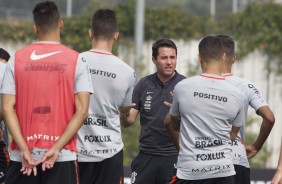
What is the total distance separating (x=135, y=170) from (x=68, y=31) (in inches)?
347

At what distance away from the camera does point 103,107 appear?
8.09 metres

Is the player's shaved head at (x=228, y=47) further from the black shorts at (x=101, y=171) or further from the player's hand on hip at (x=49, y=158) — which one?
the player's hand on hip at (x=49, y=158)

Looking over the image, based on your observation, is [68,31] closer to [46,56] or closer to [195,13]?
[195,13]

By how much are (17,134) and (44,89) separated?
0.44 m

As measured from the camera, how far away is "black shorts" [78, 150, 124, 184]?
820cm

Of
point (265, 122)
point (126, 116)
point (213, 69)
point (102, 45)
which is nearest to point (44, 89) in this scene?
point (102, 45)

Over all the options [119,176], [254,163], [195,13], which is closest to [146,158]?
[119,176]

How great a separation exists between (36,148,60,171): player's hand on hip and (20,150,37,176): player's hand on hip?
6cm

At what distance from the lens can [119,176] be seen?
27.6ft

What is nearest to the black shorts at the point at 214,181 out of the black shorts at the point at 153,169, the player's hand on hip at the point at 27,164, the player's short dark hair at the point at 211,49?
the player's short dark hair at the point at 211,49

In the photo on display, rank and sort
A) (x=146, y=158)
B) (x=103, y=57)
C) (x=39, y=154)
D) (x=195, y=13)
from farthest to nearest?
(x=195, y=13) → (x=146, y=158) → (x=103, y=57) → (x=39, y=154)

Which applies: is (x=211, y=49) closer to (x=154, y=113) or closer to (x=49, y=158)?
(x=49, y=158)

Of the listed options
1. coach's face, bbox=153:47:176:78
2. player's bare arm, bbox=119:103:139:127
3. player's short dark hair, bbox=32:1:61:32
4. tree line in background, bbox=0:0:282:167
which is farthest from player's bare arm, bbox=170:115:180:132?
tree line in background, bbox=0:0:282:167

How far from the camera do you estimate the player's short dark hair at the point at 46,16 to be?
7016 mm
